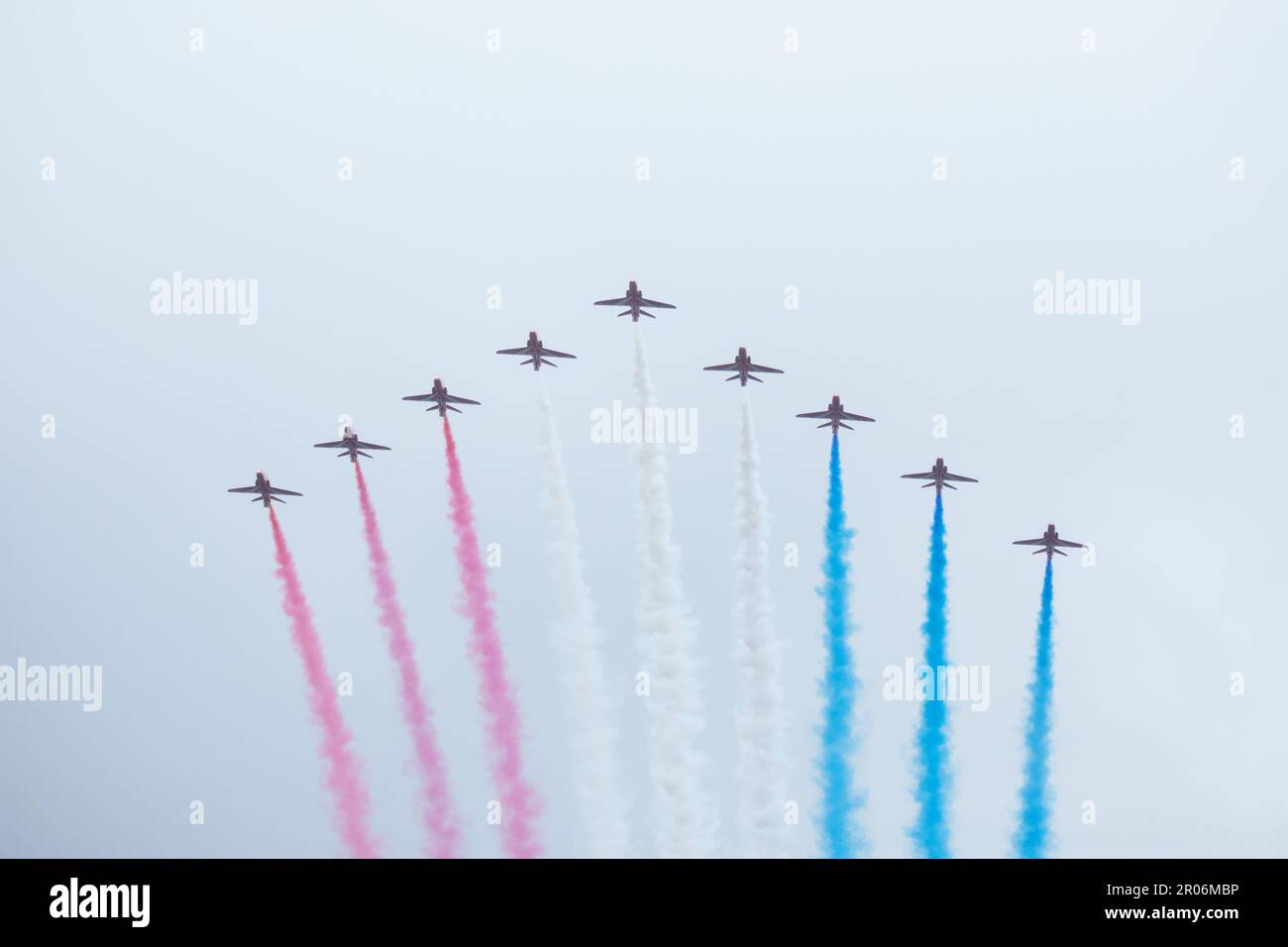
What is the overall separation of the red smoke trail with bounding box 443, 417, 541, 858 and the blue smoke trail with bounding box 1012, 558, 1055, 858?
868 inches

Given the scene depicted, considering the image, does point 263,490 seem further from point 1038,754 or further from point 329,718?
point 1038,754

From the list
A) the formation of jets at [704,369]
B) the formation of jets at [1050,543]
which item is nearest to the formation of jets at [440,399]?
the formation of jets at [704,369]

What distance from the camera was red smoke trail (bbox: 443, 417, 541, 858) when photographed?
73.9 metres

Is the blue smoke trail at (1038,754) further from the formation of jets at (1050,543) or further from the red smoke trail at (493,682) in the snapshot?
the red smoke trail at (493,682)

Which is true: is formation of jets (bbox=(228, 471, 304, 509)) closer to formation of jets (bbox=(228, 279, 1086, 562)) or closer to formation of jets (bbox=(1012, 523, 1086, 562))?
formation of jets (bbox=(228, 279, 1086, 562))

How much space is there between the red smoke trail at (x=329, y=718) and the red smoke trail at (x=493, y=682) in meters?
6.18

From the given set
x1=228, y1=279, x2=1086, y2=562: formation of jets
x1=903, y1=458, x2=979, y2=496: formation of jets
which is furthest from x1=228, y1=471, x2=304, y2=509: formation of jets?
x1=903, y1=458, x2=979, y2=496: formation of jets

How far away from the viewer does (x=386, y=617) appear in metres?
77.5

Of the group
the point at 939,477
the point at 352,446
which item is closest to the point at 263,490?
the point at 352,446

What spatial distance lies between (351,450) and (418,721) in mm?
12514

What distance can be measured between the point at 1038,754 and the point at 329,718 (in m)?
32.5

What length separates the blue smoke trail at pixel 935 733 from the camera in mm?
76125
